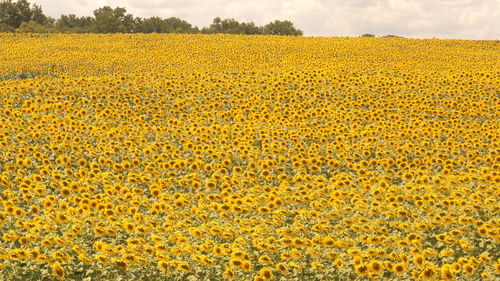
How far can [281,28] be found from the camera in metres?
73.6

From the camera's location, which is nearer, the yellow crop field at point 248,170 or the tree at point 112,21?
the yellow crop field at point 248,170

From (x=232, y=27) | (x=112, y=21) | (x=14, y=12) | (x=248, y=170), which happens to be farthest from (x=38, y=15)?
(x=248, y=170)

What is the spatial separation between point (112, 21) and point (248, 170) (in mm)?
57544

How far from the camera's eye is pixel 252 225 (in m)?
9.87

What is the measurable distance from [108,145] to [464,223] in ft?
31.1

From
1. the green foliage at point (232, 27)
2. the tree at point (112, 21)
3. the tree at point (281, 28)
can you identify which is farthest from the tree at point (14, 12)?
the tree at point (281, 28)

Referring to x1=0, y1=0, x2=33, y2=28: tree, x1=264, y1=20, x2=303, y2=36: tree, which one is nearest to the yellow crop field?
x1=0, y1=0, x2=33, y2=28: tree

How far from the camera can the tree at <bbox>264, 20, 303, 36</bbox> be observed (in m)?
72.3

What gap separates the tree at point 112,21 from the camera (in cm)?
6631

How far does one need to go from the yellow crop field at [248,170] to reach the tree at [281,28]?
42469 millimetres

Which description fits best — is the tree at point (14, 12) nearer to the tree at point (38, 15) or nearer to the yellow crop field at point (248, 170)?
the tree at point (38, 15)

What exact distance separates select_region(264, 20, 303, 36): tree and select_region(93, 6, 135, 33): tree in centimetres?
1888

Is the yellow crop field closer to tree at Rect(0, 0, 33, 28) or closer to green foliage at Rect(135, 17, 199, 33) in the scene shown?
tree at Rect(0, 0, 33, 28)

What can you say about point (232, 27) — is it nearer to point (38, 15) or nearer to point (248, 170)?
point (38, 15)
